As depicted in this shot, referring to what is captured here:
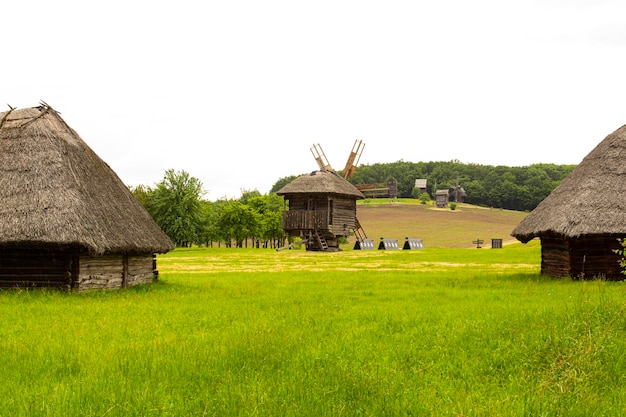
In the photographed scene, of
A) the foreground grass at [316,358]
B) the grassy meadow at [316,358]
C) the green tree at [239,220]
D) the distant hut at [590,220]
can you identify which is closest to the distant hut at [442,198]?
the green tree at [239,220]

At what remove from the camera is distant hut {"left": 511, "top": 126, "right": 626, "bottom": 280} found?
Result: 62.3 feet

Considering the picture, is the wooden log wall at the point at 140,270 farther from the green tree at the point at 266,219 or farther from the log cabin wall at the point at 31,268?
the green tree at the point at 266,219

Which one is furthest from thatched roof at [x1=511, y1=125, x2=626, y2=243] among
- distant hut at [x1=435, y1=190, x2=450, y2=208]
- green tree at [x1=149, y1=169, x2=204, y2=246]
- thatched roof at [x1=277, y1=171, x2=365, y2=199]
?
distant hut at [x1=435, y1=190, x2=450, y2=208]

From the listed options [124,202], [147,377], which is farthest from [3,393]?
[124,202]

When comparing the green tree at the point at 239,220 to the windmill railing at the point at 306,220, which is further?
the green tree at the point at 239,220

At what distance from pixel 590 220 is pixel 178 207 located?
4685cm

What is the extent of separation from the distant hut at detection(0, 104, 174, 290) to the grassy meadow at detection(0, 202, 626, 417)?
2268 mm

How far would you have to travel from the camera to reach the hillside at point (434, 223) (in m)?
76.7

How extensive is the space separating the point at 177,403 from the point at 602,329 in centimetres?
713

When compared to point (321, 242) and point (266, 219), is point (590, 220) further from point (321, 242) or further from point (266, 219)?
point (266, 219)

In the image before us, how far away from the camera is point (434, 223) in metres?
93.0

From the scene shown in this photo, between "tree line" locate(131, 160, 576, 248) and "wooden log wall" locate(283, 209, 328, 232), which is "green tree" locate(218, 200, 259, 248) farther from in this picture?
"wooden log wall" locate(283, 209, 328, 232)

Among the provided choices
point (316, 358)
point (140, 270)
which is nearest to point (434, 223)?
point (140, 270)

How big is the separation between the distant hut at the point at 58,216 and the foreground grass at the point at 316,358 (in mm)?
2243
